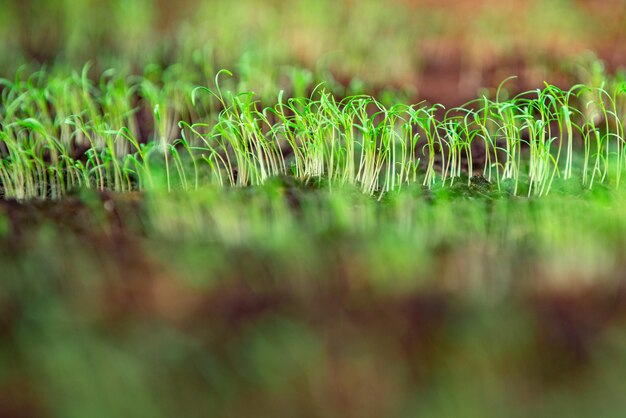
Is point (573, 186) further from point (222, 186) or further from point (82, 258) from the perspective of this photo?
point (82, 258)

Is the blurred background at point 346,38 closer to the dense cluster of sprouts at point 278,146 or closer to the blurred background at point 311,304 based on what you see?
the dense cluster of sprouts at point 278,146

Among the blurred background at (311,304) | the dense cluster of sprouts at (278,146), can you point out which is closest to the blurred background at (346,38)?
the dense cluster of sprouts at (278,146)

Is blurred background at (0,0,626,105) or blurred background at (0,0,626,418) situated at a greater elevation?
blurred background at (0,0,626,105)

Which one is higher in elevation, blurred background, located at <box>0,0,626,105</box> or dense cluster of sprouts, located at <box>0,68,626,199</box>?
blurred background, located at <box>0,0,626,105</box>

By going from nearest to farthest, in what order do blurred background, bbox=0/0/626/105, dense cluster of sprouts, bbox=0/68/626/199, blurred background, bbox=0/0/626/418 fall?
blurred background, bbox=0/0/626/418 < dense cluster of sprouts, bbox=0/68/626/199 < blurred background, bbox=0/0/626/105

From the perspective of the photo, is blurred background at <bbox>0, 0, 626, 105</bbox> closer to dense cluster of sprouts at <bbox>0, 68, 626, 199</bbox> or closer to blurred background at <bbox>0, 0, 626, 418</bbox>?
dense cluster of sprouts at <bbox>0, 68, 626, 199</bbox>

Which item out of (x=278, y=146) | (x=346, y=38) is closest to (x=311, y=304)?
(x=278, y=146)

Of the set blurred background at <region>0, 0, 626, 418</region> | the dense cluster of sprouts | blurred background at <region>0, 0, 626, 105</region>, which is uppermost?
blurred background at <region>0, 0, 626, 105</region>

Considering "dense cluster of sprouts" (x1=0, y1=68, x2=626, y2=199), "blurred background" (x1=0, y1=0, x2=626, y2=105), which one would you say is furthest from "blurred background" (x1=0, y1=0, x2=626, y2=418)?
"blurred background" (x1=0, y1=0, x2=626, y2=105)

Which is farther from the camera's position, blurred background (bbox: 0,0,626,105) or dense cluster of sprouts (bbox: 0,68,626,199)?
blurred background (bbox: 0,0,626,105)

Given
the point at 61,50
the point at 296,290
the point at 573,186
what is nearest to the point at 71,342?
the point at 296,290

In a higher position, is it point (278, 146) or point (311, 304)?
point (278, 146)

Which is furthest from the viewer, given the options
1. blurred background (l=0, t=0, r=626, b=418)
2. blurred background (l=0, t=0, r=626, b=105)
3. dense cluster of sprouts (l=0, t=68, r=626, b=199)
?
blurred background (l=0, t=0, r=626, b=105)

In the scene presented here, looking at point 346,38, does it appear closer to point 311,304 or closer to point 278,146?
point 278,146
